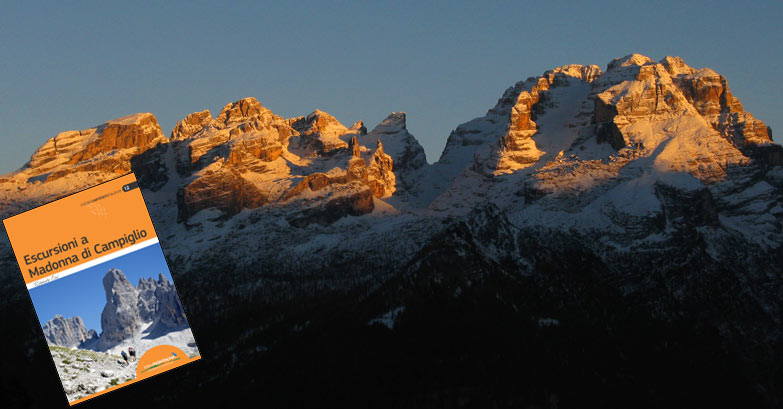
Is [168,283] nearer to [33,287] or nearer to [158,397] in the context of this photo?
[33,287]

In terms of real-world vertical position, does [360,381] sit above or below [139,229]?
below

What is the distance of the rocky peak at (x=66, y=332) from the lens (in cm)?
7356

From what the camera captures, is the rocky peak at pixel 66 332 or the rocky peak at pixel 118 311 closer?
the rocky peak at pixel 66 332

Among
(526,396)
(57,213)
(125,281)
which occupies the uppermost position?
(57,213)

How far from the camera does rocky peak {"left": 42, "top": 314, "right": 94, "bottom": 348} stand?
241ft

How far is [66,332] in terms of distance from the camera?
75.4 m

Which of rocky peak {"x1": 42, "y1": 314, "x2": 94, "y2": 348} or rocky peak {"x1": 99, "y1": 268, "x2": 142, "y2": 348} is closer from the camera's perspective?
rocky peak {"x1": 42, "y1": 314, "x2": 94, "y2": 348}

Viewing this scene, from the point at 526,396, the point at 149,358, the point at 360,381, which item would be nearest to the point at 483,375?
the point at 526,396

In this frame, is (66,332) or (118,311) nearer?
(66,332)

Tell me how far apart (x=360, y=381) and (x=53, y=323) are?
4655 inches

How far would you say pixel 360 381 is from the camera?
618 ft

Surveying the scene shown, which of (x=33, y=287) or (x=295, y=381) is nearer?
(x=33, y=287)

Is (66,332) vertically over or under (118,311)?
under

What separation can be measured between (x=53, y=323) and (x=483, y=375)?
425 ft
